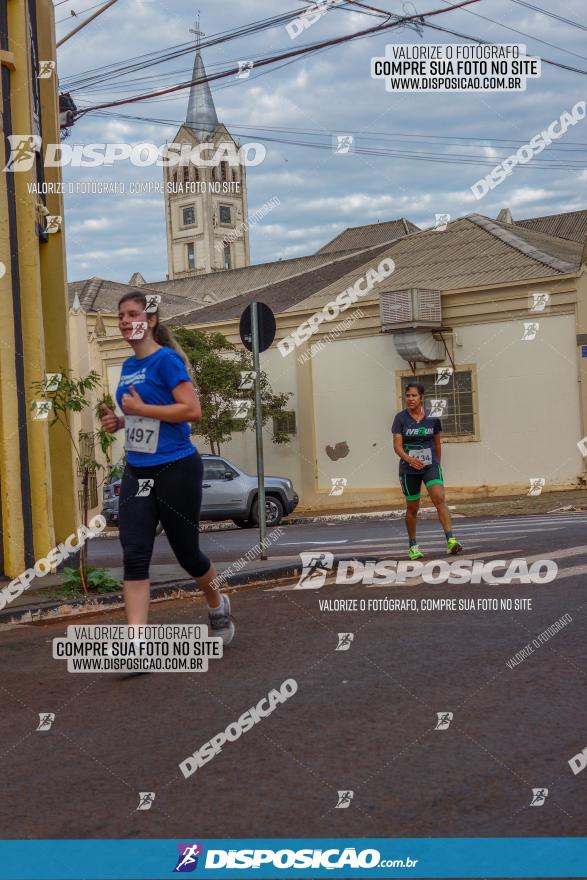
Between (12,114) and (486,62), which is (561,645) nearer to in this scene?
(12,114)

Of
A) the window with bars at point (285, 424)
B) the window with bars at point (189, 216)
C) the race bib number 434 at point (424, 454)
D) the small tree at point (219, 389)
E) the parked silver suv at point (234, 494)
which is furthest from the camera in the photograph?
the window with bars at point (189, 216)

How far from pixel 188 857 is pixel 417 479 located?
8617mm

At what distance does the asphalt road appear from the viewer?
410 cm

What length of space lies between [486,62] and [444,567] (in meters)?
12.7

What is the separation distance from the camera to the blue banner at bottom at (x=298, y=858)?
3.60m

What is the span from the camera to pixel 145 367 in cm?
674

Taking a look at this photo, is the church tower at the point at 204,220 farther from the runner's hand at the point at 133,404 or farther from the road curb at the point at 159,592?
the runner's hand at the point at 133,404

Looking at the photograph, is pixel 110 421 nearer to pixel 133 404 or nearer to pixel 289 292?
pixel 133 404

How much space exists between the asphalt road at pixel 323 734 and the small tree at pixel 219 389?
22081 mm

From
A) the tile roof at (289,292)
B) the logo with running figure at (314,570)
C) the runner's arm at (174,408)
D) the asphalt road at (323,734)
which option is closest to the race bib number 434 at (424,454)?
the logo with running figure at (314,570)

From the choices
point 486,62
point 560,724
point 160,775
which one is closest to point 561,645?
point 560,724

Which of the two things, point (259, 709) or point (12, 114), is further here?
point (12, 114)

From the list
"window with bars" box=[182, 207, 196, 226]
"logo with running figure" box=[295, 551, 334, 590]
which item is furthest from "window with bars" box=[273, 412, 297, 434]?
"window with bars" box=[182, 207, 196, 226]

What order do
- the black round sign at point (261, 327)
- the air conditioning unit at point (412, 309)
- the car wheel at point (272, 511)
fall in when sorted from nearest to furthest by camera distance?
1. the black round sign at point (261, 327)
2. the car wheel at point (272, 511)
3. the air conditioning unit at point (412, 309)
